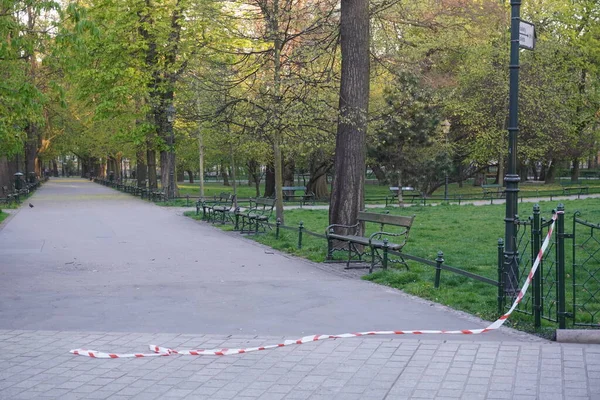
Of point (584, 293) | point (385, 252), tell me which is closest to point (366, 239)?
point (385, 252)

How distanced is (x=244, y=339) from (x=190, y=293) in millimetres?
2968

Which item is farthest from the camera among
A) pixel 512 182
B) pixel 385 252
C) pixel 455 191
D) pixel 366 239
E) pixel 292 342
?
pixel 455 191

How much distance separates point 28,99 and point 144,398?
949 cm

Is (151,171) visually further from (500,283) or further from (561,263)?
(561,263)

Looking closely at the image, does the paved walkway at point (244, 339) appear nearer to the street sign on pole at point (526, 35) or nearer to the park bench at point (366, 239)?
the park bench at point (366, 239)

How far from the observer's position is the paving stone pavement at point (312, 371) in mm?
5555

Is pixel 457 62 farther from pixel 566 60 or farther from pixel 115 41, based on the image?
pixel 115 41

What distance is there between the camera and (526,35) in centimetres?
887

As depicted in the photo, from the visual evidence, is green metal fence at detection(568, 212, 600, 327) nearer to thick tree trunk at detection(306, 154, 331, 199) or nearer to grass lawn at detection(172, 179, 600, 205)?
grass lawn at detection(172, 179, 600, 205)

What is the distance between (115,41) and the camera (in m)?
34.8

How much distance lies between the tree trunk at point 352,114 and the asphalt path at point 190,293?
1.58m

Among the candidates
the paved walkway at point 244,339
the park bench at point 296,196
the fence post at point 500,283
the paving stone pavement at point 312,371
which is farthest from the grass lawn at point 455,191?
the paving stone pavement at point 312,371

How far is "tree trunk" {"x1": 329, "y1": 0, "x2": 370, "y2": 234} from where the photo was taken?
13719 mm

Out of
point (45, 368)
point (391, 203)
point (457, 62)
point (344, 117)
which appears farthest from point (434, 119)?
point (45, 368)
